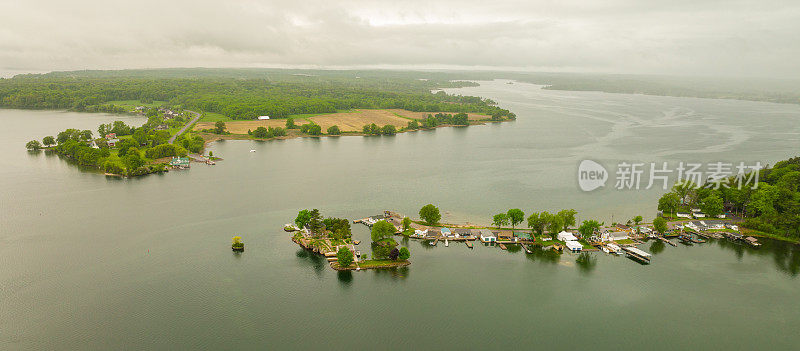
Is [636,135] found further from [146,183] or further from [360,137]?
[146,183]

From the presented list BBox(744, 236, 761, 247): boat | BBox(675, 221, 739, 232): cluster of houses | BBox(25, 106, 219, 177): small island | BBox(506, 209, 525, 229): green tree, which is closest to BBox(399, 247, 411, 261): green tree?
BBox(506, 209, 525, 229): green tree

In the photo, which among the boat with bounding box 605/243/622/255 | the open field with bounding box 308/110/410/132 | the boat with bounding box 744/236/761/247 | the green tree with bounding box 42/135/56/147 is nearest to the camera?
the boat with bounding box 605/243/622/255

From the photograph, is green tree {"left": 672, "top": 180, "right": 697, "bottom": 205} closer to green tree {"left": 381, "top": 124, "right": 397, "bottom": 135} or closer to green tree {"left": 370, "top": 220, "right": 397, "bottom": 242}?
green tree {"left": 370, "top": 220, "right": 397, "bottom": 242}

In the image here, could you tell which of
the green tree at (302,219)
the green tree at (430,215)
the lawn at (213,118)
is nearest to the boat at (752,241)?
the green tree at (430,215)

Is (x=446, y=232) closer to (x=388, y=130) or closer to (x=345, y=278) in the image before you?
(x=345, y=278)

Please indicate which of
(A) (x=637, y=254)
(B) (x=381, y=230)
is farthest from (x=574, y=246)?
(B) (x=381, y=230)

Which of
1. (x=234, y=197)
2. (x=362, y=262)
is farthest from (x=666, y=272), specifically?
(x=234, y=197)

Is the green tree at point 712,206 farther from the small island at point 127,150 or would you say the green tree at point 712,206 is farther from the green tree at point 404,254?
the small island at point 127,150
